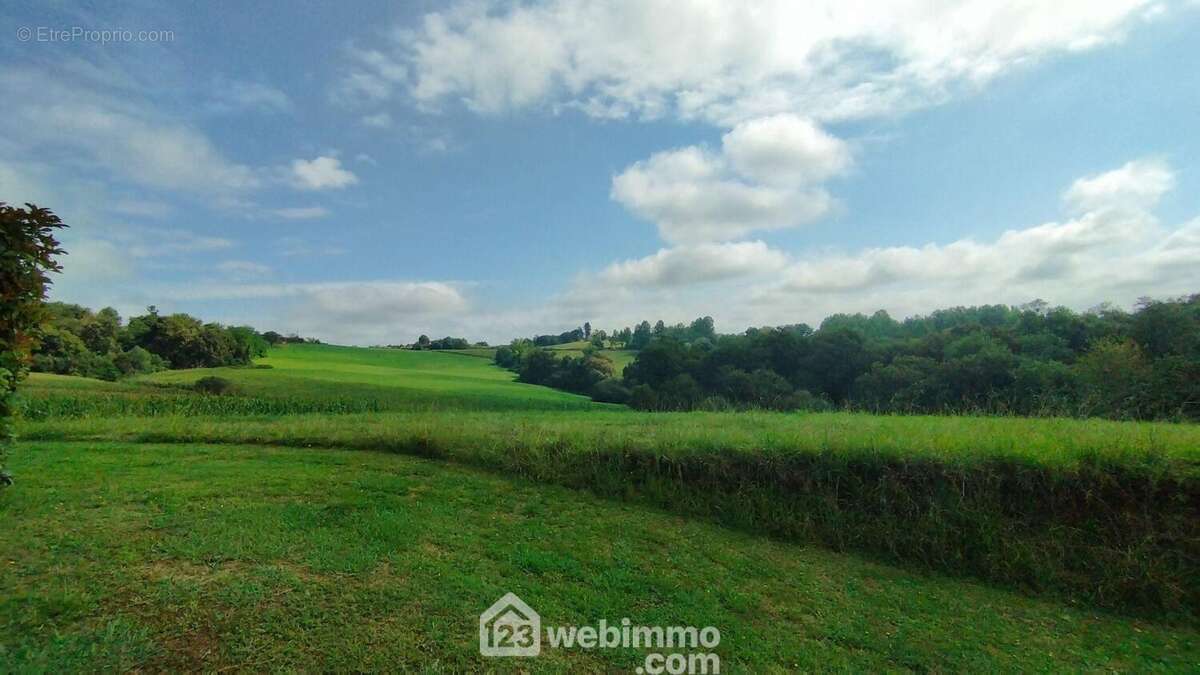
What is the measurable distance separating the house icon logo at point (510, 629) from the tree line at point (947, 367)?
10.4 m

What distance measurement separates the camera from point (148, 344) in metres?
48.8

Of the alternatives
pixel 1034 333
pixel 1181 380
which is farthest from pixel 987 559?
pixel 1034 333

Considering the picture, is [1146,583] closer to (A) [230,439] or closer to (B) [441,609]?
(B) [441,609]

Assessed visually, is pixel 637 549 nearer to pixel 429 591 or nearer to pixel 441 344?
pixel 429 591

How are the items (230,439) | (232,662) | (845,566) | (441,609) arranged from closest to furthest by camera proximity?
(232,662) < (441,609) < (845,566) < (230,439)

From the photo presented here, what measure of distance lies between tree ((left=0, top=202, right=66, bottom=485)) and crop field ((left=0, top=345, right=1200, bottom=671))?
14.7 inches

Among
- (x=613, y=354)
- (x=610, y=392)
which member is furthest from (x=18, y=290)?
(x=613, y=354)

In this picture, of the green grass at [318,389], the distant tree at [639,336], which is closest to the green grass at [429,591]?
the green grass at [318,389]

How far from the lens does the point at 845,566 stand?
18.4 ft

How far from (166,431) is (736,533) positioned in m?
11.9

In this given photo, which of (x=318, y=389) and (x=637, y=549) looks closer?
(x=637, y=549)

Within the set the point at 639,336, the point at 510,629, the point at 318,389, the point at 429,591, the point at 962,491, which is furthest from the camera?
the point at 639,336

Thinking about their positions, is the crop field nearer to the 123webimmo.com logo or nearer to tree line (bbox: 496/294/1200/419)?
the 123webimmo.com logo

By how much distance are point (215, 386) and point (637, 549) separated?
30764 mm
